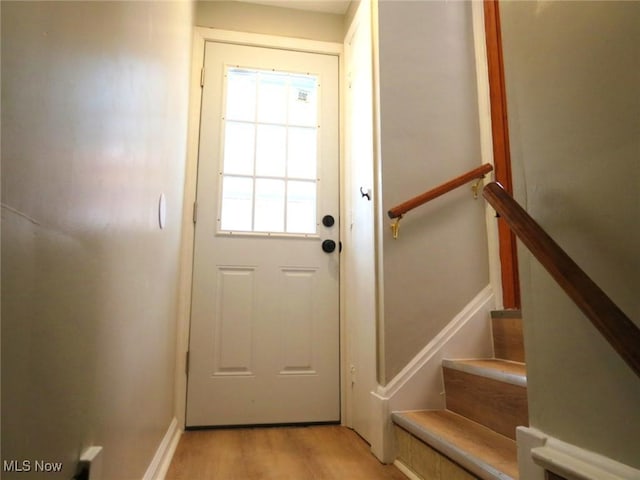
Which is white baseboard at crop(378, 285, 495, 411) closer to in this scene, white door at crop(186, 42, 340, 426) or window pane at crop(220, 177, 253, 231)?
white door at crop(186, 42, 340, 426)

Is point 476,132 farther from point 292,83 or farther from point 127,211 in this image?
point 127,211

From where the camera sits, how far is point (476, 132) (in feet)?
6.91

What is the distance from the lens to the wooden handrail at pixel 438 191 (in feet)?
6.13

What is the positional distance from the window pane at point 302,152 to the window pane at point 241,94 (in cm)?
28

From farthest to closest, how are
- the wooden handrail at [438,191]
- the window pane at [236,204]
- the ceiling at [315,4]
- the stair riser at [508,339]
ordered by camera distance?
the ceiling at [315,4] < the window pane at [236,204] < the wooden handrail at [438,191] < the stair riser at [508,339]

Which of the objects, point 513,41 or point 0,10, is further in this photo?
point 513,41

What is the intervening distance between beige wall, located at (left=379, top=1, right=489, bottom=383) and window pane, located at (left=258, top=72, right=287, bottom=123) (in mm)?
782

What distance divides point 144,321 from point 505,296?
5.10 feet

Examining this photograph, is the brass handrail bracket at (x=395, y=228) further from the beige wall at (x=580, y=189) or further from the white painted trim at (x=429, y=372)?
the beige wall at (x=580, y=189)

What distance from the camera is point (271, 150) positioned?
255cm

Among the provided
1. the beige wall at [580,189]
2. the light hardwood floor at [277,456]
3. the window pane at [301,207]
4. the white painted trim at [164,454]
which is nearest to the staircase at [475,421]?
the light hardwood floor at [277,456]

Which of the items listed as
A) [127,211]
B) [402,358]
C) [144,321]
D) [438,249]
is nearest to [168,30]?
[127,211]

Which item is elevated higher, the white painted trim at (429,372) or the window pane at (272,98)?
the window pane at (272,98)

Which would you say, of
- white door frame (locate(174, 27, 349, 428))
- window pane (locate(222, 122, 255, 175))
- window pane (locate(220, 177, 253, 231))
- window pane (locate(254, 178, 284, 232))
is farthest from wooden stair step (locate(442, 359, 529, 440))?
window pane (locate(222, 122, 255, 175))
